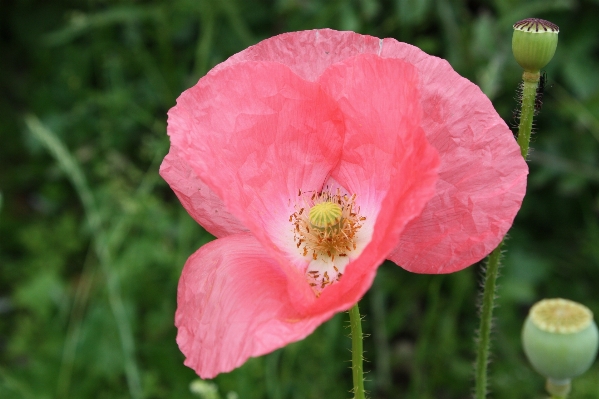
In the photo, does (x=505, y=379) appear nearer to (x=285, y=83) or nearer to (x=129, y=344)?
(x=129, y=344)

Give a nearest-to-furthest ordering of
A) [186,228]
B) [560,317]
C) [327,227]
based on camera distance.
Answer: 1. [327,227]
2. [560,317]
3. [186,228]

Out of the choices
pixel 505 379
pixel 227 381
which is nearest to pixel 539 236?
pixel 505 379

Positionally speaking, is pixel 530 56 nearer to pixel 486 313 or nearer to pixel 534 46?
pixel 534 46

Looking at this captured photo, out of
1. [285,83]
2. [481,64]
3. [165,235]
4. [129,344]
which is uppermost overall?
[481,64]

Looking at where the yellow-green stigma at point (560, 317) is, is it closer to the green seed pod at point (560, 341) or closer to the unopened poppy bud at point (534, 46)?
the green seed pod at point (560, 341)

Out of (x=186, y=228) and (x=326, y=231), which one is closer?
(x=326, y=231)

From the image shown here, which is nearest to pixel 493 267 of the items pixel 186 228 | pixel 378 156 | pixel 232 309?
pixel 378 156

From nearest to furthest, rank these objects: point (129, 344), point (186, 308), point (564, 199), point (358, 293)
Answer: point (358, 293) < point (186, 308) < point (129, 344) < point (564, 199)
